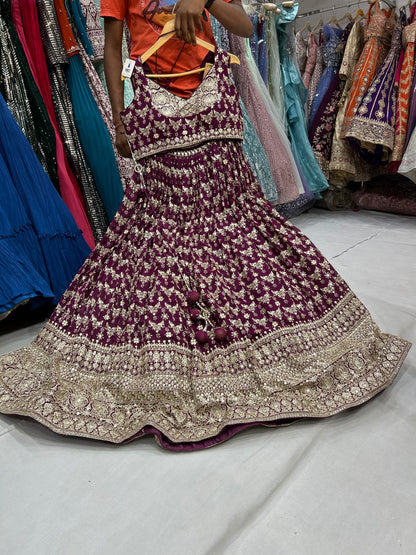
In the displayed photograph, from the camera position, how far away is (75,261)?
2.02 m

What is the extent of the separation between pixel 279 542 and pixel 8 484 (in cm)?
62

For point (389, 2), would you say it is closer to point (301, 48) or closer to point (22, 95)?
point (301, 48)

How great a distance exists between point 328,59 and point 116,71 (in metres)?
2.45

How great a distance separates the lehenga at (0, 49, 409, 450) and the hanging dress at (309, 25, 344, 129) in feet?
7.36

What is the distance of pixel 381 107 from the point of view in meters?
2.97

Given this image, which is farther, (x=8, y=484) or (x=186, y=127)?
(x=186, y=127)

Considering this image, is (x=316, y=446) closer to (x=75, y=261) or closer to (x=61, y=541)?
(x=61, y=541)

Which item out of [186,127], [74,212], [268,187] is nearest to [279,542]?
[186,127]

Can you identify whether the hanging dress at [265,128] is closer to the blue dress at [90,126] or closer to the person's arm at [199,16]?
the blue dress at [90,126]

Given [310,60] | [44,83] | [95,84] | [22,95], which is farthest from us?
[310,60]

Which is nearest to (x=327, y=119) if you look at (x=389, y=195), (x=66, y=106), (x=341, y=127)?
(x=341, y=127)

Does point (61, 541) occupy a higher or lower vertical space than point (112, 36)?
lower

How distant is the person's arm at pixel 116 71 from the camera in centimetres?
143

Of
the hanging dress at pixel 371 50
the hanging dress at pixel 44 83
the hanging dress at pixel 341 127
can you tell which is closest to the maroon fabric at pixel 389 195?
the hanging dress at pixel 341 127
